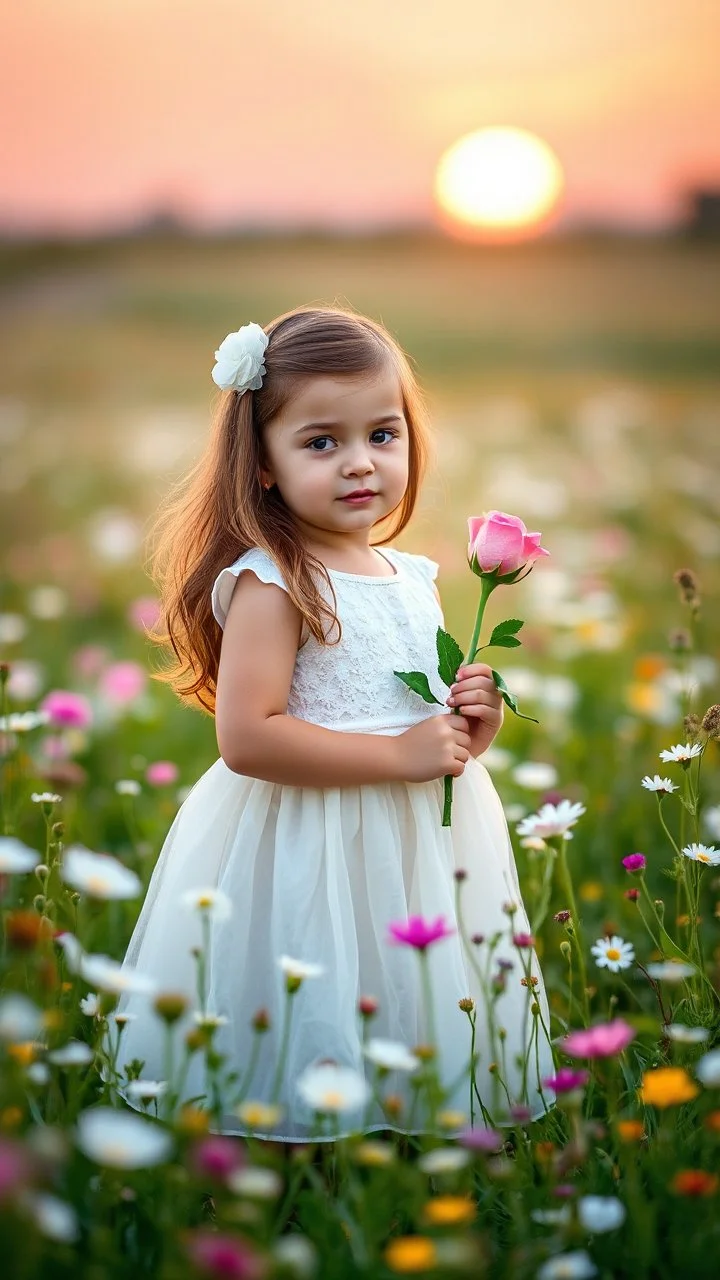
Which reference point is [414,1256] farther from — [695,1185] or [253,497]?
[253,497]

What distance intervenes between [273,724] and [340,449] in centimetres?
39

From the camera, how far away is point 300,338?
161 cm

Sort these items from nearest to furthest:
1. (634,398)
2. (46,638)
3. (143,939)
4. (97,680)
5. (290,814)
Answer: (290,814) → (143,939) → (97,680) → (46,638) → (634,398)

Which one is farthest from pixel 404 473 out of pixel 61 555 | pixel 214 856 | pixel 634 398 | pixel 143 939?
pixel 634 398

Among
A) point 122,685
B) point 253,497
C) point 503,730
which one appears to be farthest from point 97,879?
point 503,730

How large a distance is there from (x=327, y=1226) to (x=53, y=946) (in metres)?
0.51

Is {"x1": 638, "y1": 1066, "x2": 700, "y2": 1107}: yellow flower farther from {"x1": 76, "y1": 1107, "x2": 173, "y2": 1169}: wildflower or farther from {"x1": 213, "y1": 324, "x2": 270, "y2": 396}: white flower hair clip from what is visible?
{"x1": 213, "y1": 324, "x2": 270, "y2": 396}: white flower hair clip

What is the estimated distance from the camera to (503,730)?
2973 mm

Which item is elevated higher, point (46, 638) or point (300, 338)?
point (300, 338)

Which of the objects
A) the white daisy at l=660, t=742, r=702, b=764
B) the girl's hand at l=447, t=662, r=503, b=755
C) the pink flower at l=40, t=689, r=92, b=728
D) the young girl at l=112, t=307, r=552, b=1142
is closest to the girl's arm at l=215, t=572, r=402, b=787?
the young girl at l=112, t=307, r=552, b=1142

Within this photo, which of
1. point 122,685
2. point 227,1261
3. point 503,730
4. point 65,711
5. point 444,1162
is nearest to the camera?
point 227,1261

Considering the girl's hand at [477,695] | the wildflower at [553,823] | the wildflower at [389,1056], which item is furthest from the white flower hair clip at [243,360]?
the wildflower at [389,1056]

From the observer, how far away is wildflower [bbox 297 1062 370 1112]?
996mm

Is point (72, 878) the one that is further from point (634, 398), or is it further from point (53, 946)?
point (634, 398)
